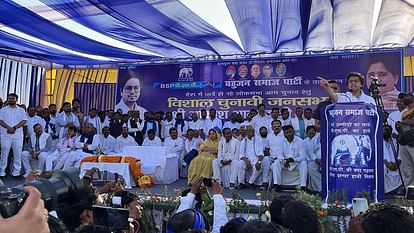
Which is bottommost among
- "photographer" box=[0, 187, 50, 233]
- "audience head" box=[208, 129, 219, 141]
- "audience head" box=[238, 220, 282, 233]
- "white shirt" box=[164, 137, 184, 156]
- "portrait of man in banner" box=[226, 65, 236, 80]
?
"audience head" box=[238, 220, 282, 233]

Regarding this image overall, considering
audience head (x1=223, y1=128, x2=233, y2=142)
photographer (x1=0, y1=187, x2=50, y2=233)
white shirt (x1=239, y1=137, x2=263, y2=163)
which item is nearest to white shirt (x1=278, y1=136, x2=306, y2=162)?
white shirt (x1=239, y1=137, x2=263, y2=163)

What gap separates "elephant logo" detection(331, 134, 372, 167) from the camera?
4.12m

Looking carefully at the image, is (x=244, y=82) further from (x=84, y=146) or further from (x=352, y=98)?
(x=352, y=98)

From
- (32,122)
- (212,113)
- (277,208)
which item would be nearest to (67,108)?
(32,122)

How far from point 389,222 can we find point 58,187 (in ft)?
3.18

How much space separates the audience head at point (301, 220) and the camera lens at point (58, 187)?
1034mm

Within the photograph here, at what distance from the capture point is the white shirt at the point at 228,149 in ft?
25.2

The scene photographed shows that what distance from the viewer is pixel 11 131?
313 inches

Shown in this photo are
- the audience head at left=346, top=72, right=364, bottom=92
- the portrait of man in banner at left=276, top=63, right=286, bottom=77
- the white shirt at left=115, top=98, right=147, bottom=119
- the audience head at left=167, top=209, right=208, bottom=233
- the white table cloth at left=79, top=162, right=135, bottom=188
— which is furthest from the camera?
the white shirt at left=115, top=98, right=147, bottom=119

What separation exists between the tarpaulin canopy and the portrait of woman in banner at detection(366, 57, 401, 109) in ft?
1.19

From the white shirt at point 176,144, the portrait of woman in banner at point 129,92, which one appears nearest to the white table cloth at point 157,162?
the white shirt at point 176,144

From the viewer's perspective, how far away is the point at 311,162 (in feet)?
22.5

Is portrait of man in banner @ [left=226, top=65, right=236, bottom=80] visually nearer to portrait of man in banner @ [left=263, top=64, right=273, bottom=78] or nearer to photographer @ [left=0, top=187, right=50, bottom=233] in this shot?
portrait of man in banner @ [left=263, top=64, right=273, bottom=78]

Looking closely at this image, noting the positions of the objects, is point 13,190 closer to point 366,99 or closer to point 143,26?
point 366,99
